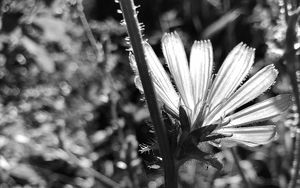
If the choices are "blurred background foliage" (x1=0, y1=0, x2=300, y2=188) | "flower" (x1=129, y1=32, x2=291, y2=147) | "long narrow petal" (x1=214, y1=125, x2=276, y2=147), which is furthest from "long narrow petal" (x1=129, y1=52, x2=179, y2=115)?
"blurred background foliage" (x1=0, y1=0, x2=300, y2=188)

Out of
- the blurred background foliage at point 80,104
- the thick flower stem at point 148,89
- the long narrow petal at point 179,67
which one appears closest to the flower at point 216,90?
the long narrow petal at point 179,67

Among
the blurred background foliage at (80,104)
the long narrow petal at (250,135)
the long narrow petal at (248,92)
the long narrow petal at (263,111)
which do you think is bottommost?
the long narrow petal at (250,135)

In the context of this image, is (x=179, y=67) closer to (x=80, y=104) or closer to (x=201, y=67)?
(x=201, y=67)

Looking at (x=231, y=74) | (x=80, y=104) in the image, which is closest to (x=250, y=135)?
(x=231, y=74)

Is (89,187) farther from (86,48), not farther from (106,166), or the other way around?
(86,48)

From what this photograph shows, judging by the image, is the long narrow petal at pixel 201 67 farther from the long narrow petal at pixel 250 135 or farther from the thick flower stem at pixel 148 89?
the thick flower stem at pixel 148 89

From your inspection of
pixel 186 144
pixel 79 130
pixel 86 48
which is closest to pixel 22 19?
pixel 79 130

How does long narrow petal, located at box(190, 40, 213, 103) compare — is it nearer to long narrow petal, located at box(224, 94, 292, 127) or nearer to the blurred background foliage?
long narrow petal, located at box(224, 94, 292, 127)
